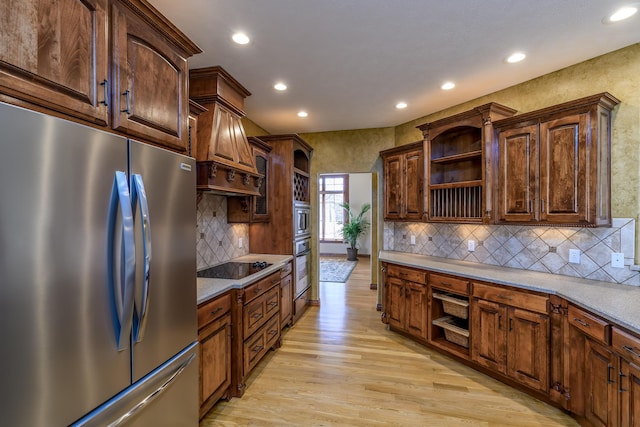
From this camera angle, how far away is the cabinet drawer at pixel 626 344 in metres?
1.65

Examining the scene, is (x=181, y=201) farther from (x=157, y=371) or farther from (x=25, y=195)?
(x=157, y=371)

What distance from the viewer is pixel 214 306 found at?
87.4 inches

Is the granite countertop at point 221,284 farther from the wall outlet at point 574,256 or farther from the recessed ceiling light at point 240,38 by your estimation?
the wall outlet at point 574,256

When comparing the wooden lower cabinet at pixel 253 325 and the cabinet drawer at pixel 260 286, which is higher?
the cabinet drawer at pixel 260 286

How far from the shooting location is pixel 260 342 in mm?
2934

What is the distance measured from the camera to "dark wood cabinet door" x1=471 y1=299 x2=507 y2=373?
268 centimetres

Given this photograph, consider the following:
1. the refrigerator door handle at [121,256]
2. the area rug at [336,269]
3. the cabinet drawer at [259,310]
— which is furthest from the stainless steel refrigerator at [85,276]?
the area rug at [336,269]

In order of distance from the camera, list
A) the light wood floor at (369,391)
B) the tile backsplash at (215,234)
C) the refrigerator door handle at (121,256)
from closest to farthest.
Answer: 1. the refrigerator door handle at (121,256)
2. the light wood floor at (369,391)
3. the tile backsplash at (215,234)

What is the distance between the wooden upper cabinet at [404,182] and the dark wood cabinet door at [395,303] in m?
0.86

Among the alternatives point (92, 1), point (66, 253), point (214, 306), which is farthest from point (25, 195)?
point (214, 306)

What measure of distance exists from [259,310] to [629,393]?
8.61 ft

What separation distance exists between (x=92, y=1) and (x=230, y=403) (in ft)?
8.89

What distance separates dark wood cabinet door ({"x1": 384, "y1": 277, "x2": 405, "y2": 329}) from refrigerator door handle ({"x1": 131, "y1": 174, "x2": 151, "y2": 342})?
297 cm

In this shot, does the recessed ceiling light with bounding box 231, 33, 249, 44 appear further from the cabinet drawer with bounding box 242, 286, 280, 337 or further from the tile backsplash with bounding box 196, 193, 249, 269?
the cabinet drawer with bounding box 242, 286, 280, 337
